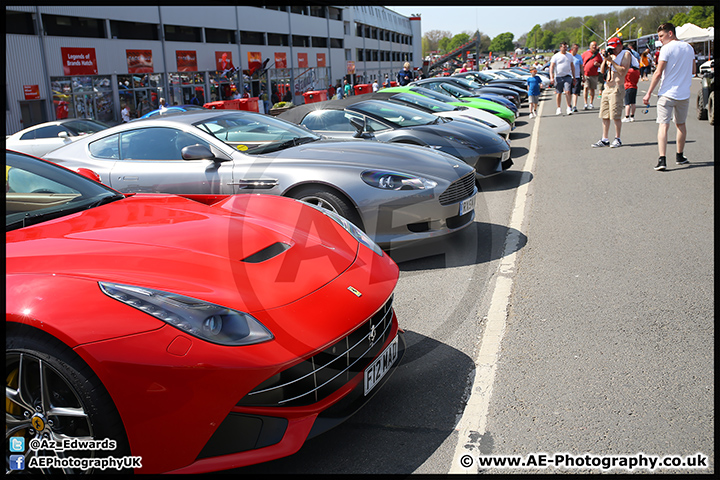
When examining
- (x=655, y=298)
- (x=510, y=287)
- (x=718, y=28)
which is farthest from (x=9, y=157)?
(x=718, y=28)

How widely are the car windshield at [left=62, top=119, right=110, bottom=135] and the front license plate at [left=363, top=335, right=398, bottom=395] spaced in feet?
43.8

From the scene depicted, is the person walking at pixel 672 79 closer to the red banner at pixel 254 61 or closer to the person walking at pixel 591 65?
the person walking at pixel 591 65

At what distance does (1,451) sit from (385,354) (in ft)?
5.13

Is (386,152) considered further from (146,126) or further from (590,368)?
(590,368)

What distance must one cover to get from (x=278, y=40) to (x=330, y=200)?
1578 inches

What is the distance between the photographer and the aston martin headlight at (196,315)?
2053 mm

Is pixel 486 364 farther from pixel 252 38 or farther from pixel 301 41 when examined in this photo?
Answer: pixel 301 41

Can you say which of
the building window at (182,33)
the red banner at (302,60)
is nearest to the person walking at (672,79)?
the building window at (182,33)

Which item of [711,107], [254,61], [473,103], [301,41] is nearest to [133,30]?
[254,61]

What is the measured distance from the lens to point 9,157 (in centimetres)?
321

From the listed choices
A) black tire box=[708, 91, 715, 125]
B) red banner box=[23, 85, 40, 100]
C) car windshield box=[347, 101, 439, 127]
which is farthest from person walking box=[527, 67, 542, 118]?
red banner box=[23, 85, 40, 100]

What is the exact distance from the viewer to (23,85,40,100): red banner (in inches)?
861

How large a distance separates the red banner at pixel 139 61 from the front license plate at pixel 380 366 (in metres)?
28.3

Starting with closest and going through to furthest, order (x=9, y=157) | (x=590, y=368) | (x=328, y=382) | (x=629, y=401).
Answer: (x=328, y=382) → (x=629, y=401) → (x=590, y=368) → (x=9, y=157)
